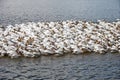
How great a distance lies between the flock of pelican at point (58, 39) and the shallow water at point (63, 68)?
1.32 metres

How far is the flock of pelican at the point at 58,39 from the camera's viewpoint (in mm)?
29375

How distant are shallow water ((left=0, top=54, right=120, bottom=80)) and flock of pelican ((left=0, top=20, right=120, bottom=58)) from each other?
1317mm

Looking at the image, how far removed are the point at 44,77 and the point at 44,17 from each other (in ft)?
95.3

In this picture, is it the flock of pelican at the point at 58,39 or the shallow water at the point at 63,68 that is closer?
the shallow water at the point at 63,68

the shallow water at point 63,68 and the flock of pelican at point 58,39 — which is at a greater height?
the flock of pelican at point 58,39

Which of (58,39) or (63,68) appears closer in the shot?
(63,68)

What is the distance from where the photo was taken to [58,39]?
3266cm

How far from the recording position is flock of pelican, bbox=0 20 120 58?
Result: 96.4ft

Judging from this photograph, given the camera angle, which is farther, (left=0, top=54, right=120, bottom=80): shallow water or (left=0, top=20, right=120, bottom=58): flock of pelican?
(left=0, top=20, right=120, bottom=58): flock of pelican

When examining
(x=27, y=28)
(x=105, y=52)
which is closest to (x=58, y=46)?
(x=105, y=52)

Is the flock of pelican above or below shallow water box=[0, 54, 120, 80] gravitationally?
above

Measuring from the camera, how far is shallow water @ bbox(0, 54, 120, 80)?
23.8m

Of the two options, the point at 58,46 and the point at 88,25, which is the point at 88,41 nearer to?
the point at 58,46

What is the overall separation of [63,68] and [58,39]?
7.44 metres
